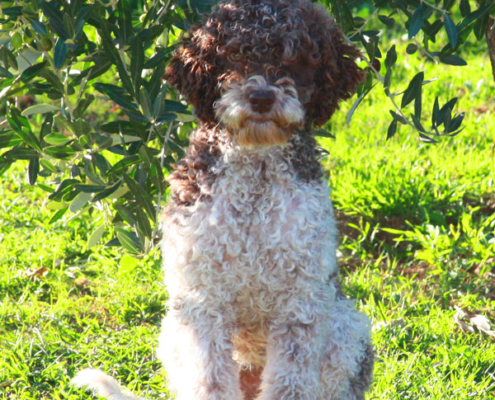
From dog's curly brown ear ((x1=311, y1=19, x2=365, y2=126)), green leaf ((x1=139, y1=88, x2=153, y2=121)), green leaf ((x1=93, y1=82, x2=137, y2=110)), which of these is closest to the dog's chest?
dog's curly brown ear ((x1=311, y1=19, x2=365, y2=126))

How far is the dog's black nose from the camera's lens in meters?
2.55

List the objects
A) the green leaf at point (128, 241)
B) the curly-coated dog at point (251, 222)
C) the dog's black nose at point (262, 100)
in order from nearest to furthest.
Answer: the dog's black nose at point (262, 100) → the curly-coated dog at point (251, 222) → the green leaf at point (128, 241)

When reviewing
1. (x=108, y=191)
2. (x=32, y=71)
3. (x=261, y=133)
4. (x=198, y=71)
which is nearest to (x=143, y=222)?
(x=108, y=191)

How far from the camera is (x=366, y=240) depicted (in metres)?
4.91

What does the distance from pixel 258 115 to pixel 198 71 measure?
0.34 m

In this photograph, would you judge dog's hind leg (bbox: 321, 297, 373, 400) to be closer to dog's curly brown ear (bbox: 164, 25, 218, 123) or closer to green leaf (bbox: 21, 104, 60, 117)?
dog's curly brown ear (bbox: 164, 25, 218, 123)

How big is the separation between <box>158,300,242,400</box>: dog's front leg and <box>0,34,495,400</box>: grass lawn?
775 mm

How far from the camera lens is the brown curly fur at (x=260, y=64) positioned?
8.61ft

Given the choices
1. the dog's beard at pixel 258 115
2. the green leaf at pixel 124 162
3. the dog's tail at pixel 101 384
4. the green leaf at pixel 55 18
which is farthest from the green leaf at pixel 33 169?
the dog's beard at pixel 258 115

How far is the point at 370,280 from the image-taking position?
177 inches

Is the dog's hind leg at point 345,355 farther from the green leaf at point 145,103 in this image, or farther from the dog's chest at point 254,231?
the green leaf at point 145,103

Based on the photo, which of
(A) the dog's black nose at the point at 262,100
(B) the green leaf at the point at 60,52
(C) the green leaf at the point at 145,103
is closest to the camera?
(A) the dog's black nose at the point at 262,100

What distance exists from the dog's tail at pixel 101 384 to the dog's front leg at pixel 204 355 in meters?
0.46

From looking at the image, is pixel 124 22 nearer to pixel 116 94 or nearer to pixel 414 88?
pixel 116 94
